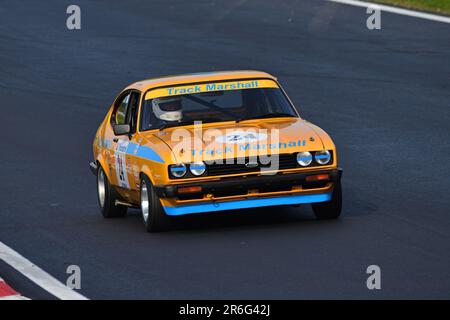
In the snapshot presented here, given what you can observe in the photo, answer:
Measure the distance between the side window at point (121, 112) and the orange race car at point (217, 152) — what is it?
0.29 m

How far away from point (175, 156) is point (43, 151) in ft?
23.5

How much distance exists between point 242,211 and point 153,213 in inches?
63.3

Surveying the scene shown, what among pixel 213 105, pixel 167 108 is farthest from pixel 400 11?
pixel 167 108

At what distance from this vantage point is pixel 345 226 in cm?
1333

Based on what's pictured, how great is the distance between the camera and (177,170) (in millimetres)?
13086

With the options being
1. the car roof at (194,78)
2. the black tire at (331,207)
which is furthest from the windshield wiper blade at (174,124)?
the black tire at (331,207)

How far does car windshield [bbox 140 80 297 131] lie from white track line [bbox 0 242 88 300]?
2.18 meters

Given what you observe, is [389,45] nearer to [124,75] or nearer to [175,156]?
[124,75]

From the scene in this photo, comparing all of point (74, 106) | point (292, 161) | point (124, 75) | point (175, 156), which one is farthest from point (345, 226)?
point (124, 75)

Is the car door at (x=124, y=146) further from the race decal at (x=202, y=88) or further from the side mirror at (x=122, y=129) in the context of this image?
the race decal at (x=202, y=88)

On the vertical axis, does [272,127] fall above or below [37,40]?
below

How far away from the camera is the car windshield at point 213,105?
1420 centimetres

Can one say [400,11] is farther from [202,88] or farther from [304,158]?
[304,158]

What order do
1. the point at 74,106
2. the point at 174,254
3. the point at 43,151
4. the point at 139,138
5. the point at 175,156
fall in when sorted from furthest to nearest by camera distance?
the point at 74,106
the point at 43,151
the point at 139,138
the point at 175,156
the point at 174,254
